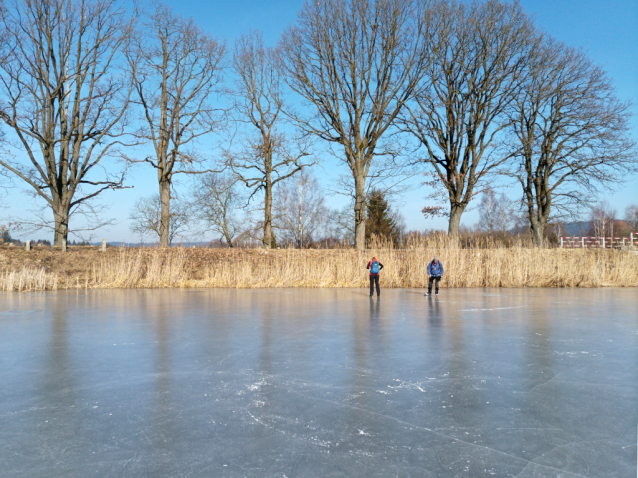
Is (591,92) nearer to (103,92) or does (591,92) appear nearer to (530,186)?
(530,186)

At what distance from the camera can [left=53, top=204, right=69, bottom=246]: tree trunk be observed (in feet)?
73.8

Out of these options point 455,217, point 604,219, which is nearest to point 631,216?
point 604,219

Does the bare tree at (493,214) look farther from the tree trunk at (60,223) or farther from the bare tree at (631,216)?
the tree trunk at (60,223)

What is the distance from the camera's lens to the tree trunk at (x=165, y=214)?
2484 centimetres

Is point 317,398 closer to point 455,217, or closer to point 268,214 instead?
point 455,217

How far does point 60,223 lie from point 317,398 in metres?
22.1

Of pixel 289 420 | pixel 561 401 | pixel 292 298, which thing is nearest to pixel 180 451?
pixel 289 420

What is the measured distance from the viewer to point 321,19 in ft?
74.7

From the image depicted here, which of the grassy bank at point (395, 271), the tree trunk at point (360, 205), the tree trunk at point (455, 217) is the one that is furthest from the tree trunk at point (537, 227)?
the tree trunk at point (360, 205)

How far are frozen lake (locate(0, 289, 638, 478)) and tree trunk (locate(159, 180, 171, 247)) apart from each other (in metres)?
16.6

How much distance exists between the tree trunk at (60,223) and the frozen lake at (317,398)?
15531mm

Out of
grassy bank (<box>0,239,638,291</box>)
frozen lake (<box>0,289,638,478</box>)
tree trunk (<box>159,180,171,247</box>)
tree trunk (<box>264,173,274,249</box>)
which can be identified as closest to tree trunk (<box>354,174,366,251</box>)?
grassy bank (<box>0,239,638,291</box>)

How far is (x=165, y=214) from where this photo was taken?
81.8 ft

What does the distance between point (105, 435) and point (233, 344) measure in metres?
3.27
